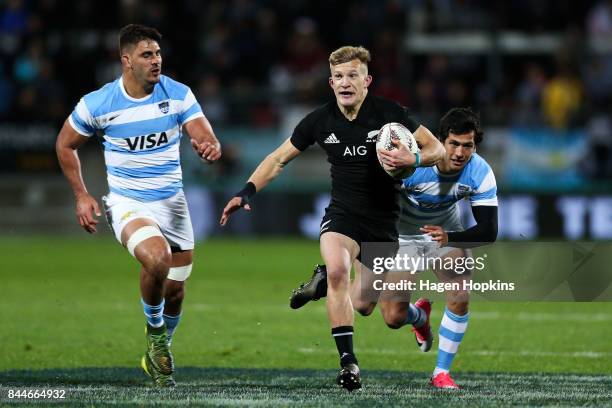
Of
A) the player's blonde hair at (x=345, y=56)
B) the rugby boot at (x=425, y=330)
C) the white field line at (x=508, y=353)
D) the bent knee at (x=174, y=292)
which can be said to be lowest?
the white field line at (x=508, y=353)

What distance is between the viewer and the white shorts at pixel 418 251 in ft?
28.0

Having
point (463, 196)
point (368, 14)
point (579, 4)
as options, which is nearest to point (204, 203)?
point (368, 14)

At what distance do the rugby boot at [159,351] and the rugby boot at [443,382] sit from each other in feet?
5.64

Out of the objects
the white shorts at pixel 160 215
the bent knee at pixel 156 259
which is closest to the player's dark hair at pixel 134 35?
the white shorts at pixel 160 215

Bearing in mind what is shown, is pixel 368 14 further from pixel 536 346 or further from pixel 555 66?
pixel 536 346

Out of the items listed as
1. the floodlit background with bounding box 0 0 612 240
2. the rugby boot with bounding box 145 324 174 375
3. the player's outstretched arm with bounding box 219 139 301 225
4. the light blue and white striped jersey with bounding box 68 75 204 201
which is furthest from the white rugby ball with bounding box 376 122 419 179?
the floodlit background with bounding box 0 0 612 240

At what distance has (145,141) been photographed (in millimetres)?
8383

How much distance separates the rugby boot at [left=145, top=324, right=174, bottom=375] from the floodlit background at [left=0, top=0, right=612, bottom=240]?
12.1 m

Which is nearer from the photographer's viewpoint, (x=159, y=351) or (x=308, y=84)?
(x=159, y=351)

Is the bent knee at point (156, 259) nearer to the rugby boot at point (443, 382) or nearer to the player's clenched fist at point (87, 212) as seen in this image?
the player's clenched fist at point (87, 212)

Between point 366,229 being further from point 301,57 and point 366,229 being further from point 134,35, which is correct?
point 301,57

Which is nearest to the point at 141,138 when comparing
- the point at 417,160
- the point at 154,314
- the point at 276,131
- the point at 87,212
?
the point at 87,212

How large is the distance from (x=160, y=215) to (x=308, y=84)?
496 inches

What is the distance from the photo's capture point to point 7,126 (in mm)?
20797
